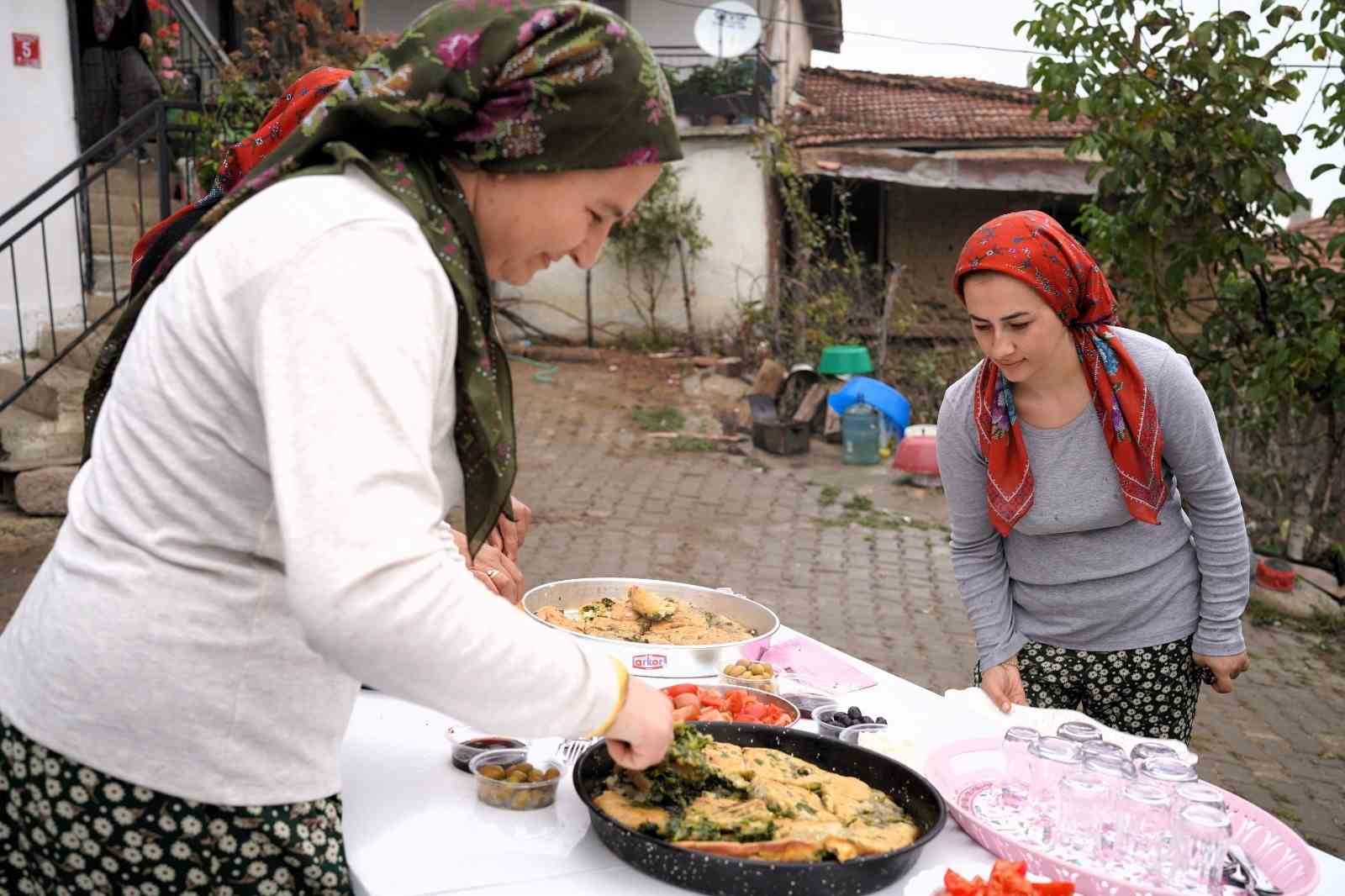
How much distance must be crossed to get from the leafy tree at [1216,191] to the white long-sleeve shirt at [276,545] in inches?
212

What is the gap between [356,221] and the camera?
1175mm

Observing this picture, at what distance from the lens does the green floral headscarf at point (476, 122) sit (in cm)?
128

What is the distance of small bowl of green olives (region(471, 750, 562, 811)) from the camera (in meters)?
1.84

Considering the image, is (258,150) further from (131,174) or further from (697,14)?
(697,14)

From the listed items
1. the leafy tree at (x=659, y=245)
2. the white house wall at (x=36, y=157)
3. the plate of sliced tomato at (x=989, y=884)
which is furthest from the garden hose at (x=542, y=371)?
the plate of sliced tomato at (x=989, y=884)

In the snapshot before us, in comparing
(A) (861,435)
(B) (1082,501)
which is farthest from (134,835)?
(A) (861,435)

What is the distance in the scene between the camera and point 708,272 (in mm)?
13672

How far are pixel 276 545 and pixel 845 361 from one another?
9.49m

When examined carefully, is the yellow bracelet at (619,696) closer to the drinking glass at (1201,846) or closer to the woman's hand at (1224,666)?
the drinking glass at (1201,846)

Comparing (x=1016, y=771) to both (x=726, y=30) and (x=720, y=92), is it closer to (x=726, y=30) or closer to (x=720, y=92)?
(x=720, y=92)

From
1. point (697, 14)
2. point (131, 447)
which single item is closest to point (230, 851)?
point (131, 447)

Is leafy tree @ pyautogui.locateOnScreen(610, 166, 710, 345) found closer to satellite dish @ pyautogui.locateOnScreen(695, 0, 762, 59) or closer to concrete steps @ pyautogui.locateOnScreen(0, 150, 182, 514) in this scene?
satellite dish @ pyautogui.locateOnScreen(695, 0, 762, 59)

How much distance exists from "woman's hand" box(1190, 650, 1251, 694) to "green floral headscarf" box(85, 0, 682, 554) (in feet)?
6.37

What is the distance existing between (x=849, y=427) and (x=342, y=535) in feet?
29.3
